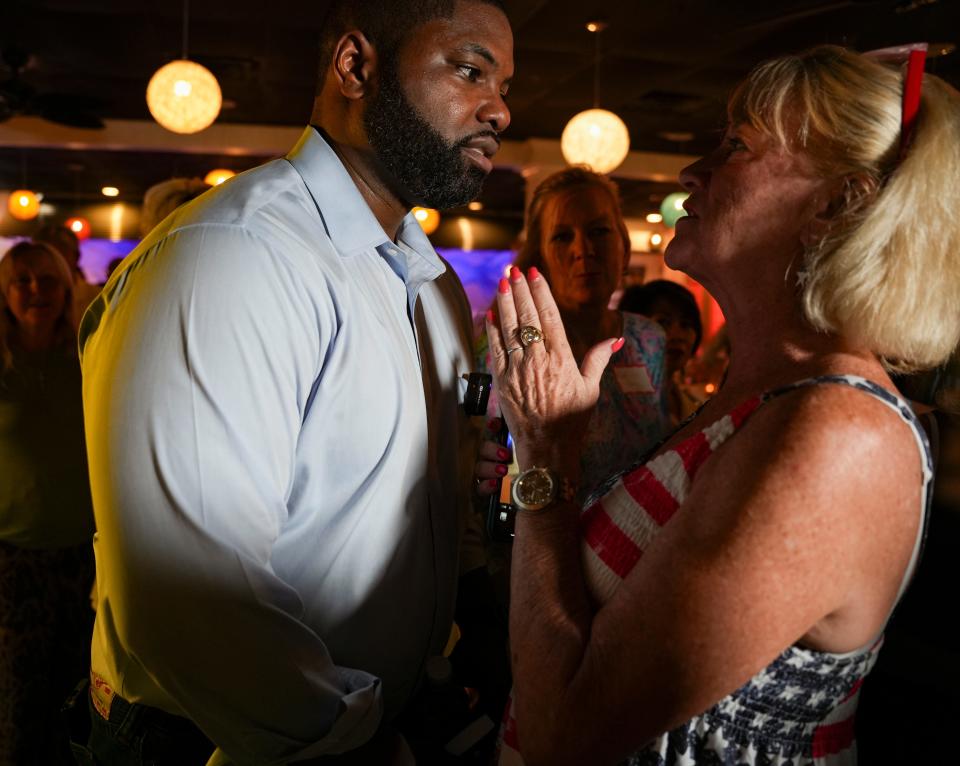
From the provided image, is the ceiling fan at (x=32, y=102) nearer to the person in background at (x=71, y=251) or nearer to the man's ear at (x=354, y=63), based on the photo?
the person in background at (x=71, y=251)

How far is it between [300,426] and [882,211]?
731 mm

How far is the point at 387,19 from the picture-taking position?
4.25ft

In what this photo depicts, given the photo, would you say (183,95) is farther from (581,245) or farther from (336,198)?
(336,198)

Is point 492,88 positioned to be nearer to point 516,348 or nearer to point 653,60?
point 516,348

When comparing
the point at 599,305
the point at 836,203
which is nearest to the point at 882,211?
the point at 836,203

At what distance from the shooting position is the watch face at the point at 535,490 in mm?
1047

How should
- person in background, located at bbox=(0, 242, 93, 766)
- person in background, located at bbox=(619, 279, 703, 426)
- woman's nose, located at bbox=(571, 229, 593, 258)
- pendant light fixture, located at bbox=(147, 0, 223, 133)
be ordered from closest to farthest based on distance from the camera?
1. person in background, located at bbox=(0, 242, 93, 766)
2. woman's nose, located at bbox=(571, 229, 593, 258)
3. person in background, located at bbox=(619, 279, 703, 426)
4. pendant light fixture, located at bbox=(147, 0, 223, 133)

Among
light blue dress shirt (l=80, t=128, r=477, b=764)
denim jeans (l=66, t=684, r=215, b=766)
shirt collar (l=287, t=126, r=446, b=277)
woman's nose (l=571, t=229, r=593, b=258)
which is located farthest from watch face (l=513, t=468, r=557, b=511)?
woman's nose (l=571, t=229, r=593, b=258)

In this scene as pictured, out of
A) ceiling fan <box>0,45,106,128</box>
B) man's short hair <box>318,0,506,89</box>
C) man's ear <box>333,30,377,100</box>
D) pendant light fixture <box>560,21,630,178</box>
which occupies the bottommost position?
man's ear <box>333,30,377,100</box>

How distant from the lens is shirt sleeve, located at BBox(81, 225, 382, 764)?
904 millimetres

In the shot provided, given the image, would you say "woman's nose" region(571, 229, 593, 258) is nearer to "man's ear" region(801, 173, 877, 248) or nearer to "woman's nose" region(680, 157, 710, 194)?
"woman's nose" region(680, 157, 710, 194)

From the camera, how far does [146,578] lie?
0.91 meters

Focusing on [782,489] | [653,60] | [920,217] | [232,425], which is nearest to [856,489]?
[782,489]

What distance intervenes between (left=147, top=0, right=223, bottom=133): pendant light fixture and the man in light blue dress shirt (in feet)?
12.9
